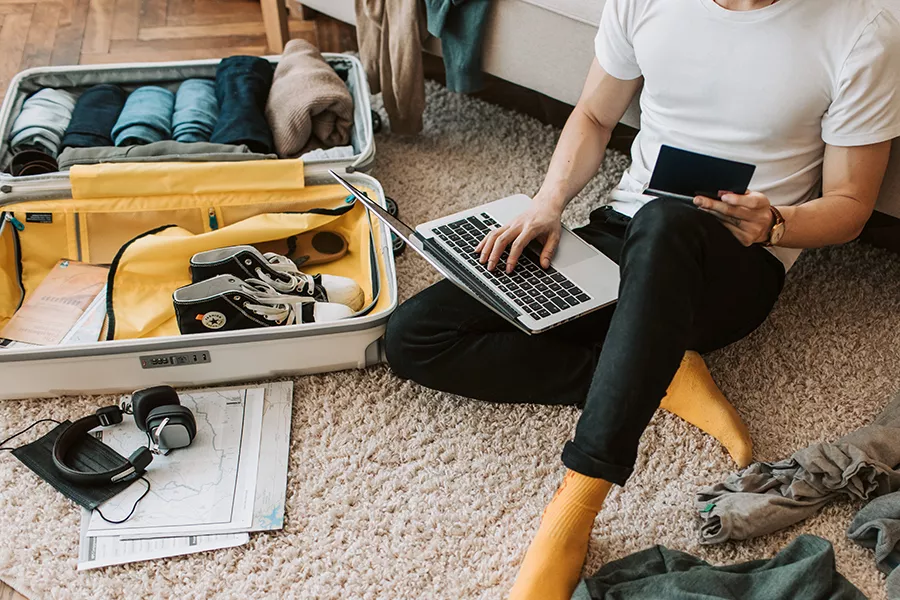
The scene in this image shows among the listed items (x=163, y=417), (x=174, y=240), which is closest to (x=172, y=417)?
(x=163, y=417)

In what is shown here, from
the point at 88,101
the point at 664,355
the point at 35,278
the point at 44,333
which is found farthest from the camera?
the point at 88,101

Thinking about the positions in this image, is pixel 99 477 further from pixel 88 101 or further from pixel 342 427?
pixel 88 101

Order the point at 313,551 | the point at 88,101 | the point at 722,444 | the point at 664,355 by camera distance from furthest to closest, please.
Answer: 1. the point at 88,101
2. the point at 722,444
3. the point at 313,551
4. the point at 664,355

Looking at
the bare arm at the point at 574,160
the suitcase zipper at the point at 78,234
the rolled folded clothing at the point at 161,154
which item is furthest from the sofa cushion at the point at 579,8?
the suitcase zipper at the point at 78,234

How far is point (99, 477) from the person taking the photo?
4.08 ft

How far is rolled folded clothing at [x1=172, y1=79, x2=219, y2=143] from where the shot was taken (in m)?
1.74

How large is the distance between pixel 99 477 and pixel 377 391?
0.43 metres

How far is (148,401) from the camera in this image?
1.30 metres

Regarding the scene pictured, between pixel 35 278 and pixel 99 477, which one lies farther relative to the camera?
pixel 35 278

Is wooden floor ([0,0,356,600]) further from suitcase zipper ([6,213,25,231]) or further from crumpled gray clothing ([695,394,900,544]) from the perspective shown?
crumpled gray clothing ([695,394,900,544])

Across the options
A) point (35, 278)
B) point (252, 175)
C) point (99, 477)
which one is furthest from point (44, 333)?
point (252, 175)

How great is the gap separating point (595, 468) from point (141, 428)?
70 cm

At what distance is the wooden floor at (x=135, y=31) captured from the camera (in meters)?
2.28

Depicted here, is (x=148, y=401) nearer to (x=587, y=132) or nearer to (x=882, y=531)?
(x=587, y=132)
